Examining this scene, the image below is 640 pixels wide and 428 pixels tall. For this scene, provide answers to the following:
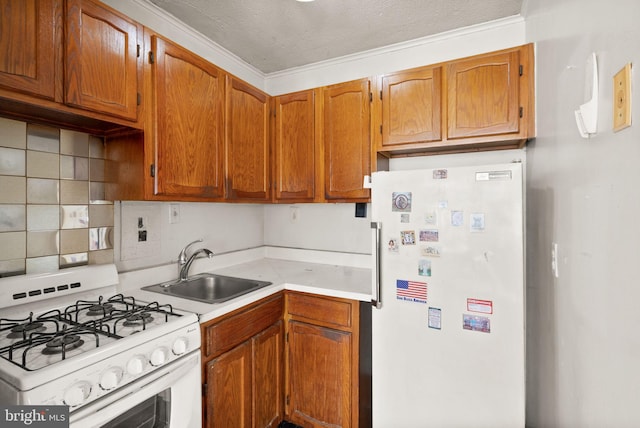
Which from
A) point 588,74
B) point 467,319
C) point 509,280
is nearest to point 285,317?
point 467,319

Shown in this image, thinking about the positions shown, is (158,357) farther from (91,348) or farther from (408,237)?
(408,237)

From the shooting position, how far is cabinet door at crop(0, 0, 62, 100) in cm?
99

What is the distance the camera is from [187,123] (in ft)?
5.32

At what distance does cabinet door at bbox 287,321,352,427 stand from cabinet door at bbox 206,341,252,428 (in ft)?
1.07

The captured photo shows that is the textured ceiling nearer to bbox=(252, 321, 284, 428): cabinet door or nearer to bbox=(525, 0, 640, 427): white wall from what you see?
bbox=(525, 0, 640, 427): white wall

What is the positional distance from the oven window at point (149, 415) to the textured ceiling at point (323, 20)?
1964mm

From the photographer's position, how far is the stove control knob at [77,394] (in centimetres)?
86

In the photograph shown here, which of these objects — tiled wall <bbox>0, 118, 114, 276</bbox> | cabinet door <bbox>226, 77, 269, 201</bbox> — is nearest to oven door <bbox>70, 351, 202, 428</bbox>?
tiled wall <bbox>0, 118, 114, 276</bbox>

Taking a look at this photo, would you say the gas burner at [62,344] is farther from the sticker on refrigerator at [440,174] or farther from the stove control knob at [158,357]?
the sticker on refrigerator at [440,174]

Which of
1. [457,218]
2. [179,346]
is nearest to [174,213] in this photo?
[179,346]

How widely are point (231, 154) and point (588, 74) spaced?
1689 mm

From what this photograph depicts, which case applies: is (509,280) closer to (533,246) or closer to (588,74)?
(533,246)

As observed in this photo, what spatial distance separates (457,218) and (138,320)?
143 cm

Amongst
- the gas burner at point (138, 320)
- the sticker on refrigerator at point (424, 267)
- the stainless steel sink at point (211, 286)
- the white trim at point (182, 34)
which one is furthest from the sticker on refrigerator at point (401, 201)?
the white trim at point (182, 34)
